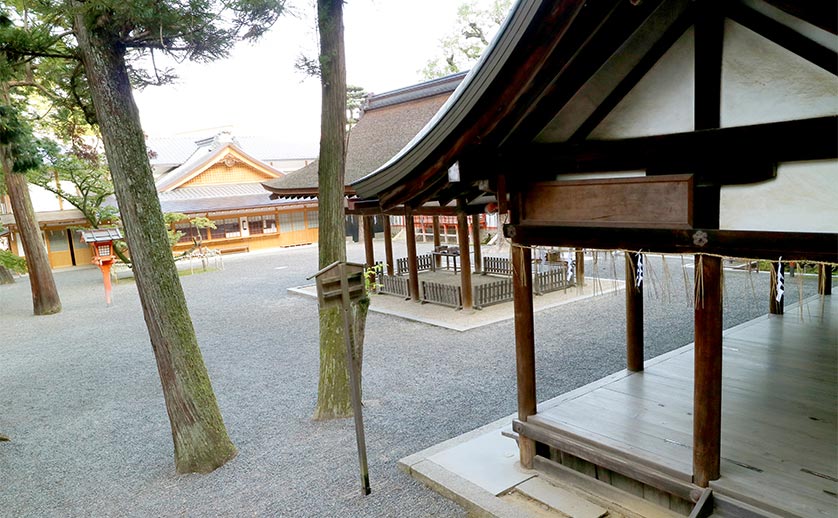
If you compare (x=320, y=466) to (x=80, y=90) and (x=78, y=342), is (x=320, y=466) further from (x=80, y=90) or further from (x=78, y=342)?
(x=78, y=342)

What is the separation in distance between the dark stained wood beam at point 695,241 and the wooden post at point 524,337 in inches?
7.2

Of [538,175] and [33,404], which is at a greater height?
[538,175]

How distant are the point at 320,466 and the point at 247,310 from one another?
8.82 meters

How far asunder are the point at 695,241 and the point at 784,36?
1.14 metres

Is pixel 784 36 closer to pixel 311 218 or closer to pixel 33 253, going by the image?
pixel 33 253

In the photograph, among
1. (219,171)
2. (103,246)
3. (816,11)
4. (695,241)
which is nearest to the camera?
(816,11)

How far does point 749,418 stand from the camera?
4.19 metres

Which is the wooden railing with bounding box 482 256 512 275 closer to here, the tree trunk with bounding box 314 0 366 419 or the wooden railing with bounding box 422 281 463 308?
the wooden railing with bounding box 422 281 463 308

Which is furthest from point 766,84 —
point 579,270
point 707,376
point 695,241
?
point 579,270

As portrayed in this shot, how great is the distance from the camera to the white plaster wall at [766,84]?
103 inches

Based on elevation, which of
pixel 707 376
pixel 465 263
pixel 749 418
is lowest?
pixel 749 418

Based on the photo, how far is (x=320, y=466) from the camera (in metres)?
4.89

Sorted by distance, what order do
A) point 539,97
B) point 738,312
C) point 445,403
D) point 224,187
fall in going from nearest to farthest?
point 539,97 < point 445,403 < point 738,312 < point 224,187

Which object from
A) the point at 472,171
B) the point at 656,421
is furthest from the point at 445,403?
the point at 472,171
